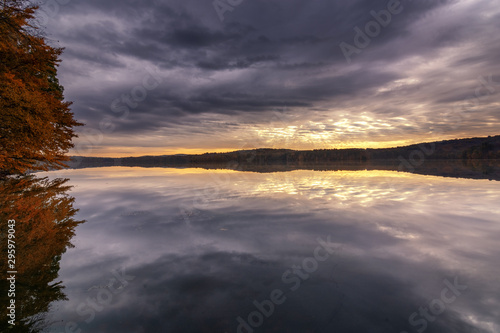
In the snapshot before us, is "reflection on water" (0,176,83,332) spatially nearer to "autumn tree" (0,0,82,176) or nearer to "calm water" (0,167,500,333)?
"calm water" (0,167,500,333)

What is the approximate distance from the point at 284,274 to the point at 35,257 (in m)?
7.87

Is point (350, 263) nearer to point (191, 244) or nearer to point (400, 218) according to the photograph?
point (191, 244)

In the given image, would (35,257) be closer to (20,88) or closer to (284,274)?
(284,274)

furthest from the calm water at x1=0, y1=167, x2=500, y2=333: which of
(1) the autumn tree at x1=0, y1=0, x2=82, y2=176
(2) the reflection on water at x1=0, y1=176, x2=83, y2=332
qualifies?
(1) the autumn tree at x1=0, y1=0, x2=82, y2=176

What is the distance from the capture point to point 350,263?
26.1ft

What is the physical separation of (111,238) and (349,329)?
9881mm

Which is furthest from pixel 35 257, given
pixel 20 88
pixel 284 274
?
pixel 20 88

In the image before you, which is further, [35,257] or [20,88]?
[20,88]

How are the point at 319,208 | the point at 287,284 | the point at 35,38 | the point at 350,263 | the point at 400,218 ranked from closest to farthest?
the point at 287,284, the point at 350,263, the point at 400,218, the point at 319,208, the point at 35,38

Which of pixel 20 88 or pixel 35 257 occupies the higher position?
pixel 20 88

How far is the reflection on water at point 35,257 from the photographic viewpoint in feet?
17.5

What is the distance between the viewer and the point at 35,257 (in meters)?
8.10

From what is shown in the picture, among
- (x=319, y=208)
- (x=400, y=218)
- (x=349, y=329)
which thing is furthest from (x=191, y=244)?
(x=400, y=218)

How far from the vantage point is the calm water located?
521 cm
